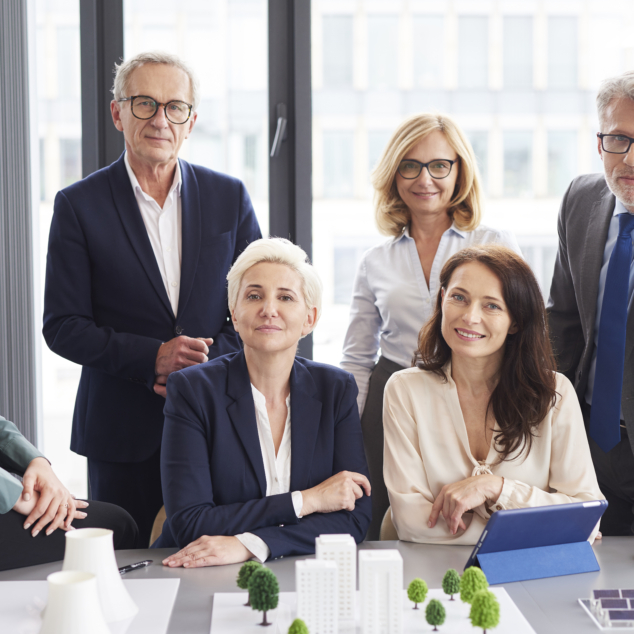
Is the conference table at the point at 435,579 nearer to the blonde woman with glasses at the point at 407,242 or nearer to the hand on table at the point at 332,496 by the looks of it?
the hand on table at the point at 332,496

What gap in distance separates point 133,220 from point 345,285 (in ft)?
4.28

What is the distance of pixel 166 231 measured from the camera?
230cm

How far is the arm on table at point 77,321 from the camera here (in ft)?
6.96

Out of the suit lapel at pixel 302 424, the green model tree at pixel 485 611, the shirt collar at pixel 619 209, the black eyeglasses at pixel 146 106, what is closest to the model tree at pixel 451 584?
the green model tree at pixel 485 611

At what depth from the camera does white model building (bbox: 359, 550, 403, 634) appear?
45.5 inches

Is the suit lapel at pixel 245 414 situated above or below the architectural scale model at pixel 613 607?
above

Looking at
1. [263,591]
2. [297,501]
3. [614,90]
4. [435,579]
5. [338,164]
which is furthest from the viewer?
[338,164]

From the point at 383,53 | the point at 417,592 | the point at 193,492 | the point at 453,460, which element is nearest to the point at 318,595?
the point at 417,592

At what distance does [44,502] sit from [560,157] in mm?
2660

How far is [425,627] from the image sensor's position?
1.21 meters

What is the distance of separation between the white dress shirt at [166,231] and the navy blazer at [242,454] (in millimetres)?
424

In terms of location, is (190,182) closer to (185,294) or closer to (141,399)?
(185,294)

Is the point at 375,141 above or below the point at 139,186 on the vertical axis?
above

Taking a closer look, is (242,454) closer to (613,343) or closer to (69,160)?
(613,343)
